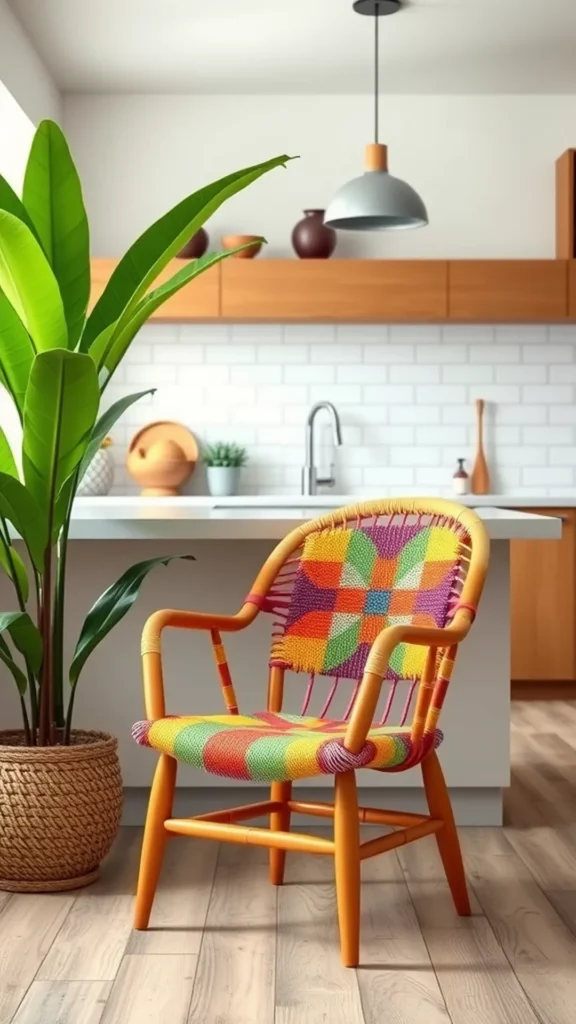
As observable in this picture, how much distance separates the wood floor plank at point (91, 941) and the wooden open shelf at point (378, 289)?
12.0 feet

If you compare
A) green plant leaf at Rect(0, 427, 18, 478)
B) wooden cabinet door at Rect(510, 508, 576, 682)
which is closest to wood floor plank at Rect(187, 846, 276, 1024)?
green plant leaf at Rect(0, 427, 18, 478)

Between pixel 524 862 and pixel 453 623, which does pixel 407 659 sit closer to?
pixel 453 623

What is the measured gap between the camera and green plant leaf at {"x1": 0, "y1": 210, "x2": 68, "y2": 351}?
2596 mm

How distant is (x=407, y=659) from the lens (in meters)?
2.84

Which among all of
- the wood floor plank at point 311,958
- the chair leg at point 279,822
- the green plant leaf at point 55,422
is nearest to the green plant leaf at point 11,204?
the green plant leaf at point 55,422

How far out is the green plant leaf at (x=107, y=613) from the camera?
2.90 m

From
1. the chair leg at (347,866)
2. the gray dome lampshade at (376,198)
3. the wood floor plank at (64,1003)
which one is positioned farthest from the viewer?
the gray dome lampshade at (376,198)

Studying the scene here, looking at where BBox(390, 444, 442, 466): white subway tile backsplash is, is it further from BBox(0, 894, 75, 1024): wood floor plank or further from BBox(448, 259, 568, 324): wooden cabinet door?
BBox(0, 894, 75, 1024): wood floor plank

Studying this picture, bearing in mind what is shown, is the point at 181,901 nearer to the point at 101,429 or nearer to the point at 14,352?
the point at 101,429

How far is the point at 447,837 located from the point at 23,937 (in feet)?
2.91

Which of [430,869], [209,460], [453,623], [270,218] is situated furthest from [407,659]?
[270,218]

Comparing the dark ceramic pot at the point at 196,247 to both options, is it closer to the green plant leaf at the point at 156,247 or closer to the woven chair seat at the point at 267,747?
the green plant leaf at the point at 156,247

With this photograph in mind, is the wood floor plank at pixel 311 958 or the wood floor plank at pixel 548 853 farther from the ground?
the wood floor plank at pixel 311 958

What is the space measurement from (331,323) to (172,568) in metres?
3.07
